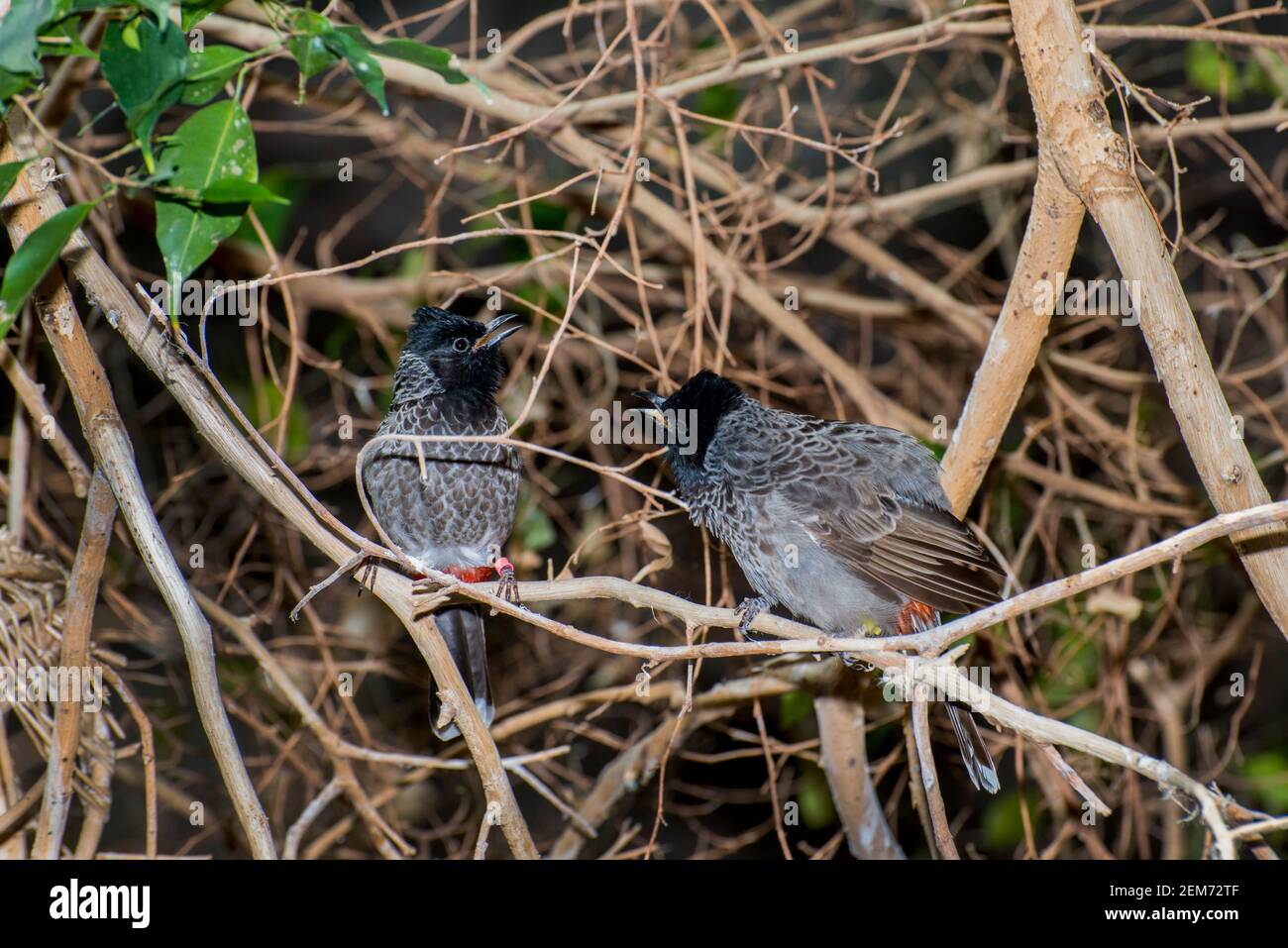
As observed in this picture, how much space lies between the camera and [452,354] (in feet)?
10.5

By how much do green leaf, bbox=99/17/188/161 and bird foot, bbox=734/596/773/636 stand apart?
146 centimetres

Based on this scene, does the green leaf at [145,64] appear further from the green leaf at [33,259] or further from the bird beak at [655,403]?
the bird beak at [655,403]

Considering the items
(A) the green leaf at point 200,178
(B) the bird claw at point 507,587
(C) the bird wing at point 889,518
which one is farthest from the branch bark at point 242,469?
(C) the bird wing at point 889,518

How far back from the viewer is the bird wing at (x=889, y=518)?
116 inches

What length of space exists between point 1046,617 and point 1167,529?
55 centimetres

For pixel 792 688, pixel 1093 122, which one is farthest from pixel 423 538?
pixel 1093 122

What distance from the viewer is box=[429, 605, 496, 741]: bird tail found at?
10.8ft

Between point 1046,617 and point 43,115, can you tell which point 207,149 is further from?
point 1046,617

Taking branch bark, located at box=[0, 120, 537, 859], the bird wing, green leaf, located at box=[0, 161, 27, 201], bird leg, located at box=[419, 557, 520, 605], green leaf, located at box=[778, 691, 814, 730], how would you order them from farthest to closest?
green leaf, located at box=[778, 691, 814, 730]
the bird wing
bird leg, located at box=[419, 557, 520, 605]
branch bark, located at box=[0, 120, 537, 859]
green leaf, located at box=[0, 161, 27, 201]

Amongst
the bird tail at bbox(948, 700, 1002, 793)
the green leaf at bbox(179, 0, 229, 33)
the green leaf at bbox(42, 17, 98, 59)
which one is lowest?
the bird tail at bbox(948, 700, 1002, 793)

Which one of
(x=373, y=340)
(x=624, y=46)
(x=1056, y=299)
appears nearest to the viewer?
(x=1056, y=299)

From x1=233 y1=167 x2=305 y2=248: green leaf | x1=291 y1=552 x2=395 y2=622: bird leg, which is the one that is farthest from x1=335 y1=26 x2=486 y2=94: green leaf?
x1=233 y1=167 x2=305 y2=248: green leaf

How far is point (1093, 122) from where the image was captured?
2.38 m

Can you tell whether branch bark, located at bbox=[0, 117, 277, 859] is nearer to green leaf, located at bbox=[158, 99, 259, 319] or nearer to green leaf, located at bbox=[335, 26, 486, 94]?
green leaf, located at bbox=[158, 99, 259, 319]
